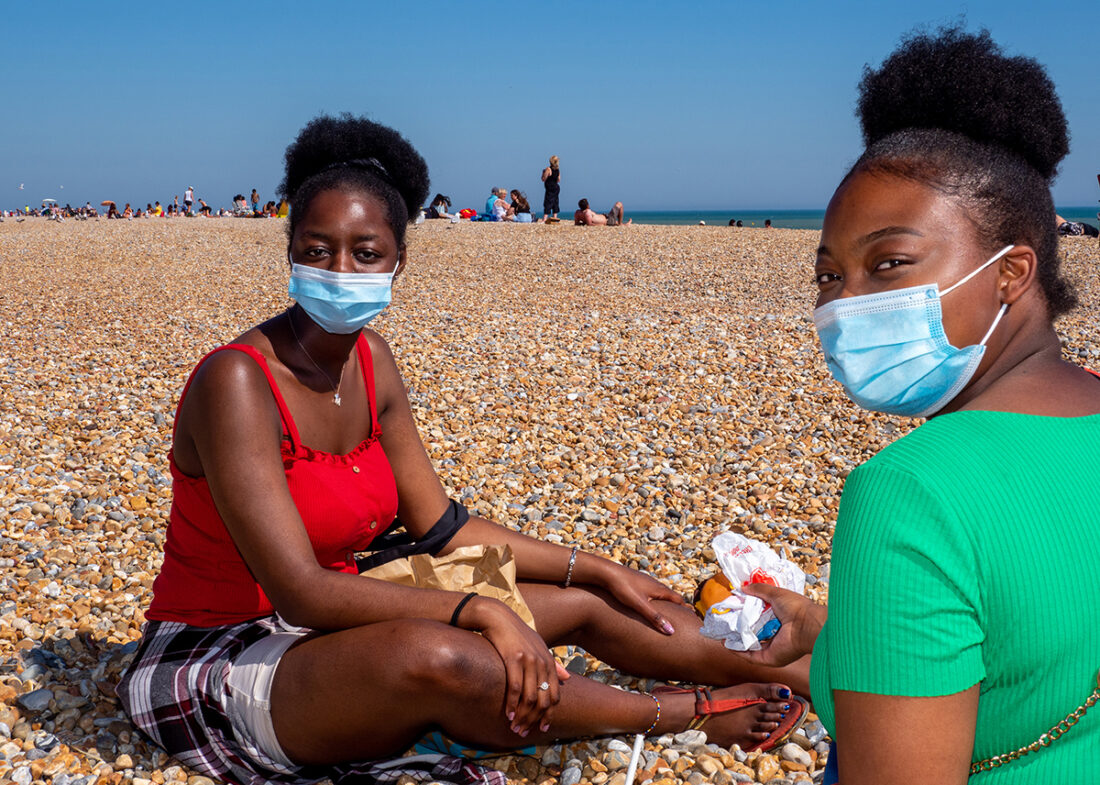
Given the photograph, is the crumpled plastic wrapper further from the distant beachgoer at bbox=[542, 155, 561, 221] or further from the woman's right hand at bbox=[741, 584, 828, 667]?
the distant beachgoer at bbox=[542, 155, 561, 221]

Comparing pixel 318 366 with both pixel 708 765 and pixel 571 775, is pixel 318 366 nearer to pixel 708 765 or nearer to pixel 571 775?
pixel 571 775

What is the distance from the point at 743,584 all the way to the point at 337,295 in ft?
4.98

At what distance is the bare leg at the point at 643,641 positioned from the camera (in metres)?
2.99

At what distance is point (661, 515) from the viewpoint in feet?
15.0

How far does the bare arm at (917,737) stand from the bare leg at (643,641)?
181 cm

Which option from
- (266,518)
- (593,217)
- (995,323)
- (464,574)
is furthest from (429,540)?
(593,217)

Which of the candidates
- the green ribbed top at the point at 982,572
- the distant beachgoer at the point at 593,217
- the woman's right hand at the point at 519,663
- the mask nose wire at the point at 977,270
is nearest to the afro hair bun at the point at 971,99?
the mask nose wire at the point at 977,270

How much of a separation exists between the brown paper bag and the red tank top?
194 millimetres

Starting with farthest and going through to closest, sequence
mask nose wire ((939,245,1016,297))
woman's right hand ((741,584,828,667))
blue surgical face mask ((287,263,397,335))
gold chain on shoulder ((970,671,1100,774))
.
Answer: blue surgical face mask ((287,263,397,335)), woman's right hand ((741,584,828,667)), mask nose wire ((939,245,1016,297)), gold chain on shoulder ((970,671,1100,774))

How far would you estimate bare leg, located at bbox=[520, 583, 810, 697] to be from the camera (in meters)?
2.99

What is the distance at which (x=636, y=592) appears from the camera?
3045 mm

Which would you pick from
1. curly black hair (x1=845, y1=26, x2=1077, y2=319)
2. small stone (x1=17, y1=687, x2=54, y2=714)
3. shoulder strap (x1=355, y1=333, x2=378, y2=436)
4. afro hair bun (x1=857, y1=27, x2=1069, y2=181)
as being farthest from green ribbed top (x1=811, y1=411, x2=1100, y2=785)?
small stone (x1=17, y1=687, x2=54, y2=714)

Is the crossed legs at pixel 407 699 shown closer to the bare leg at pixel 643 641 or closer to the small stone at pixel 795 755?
the small stone at pixel 795 755

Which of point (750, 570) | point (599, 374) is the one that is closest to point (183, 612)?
point (750, 570)
